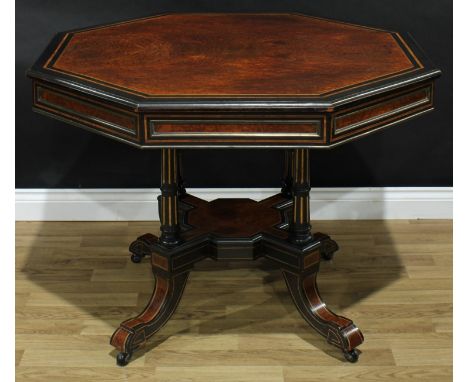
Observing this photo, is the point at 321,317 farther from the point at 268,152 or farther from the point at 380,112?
the point at 268,152

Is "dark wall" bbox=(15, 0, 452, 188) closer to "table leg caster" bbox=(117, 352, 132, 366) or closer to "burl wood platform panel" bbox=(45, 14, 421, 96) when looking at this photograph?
"burl wood platform panel" bbox=(45, 14, 421, 96)

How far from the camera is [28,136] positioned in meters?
4.55

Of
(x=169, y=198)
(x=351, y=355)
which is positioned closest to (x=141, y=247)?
(x=169, y=198)

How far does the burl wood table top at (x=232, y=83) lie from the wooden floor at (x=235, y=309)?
893mm

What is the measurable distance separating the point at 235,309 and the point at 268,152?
93 centimetres

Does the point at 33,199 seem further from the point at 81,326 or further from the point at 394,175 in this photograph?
the point at 394,175

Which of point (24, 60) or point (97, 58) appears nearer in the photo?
point (97, 58)

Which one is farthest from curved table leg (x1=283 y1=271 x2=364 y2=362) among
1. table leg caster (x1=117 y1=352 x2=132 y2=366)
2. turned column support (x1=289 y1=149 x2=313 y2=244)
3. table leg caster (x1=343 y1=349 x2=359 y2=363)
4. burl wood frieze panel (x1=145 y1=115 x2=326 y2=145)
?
burl wood frieze panel (x1=145 y1=115 x2=326 y2=145)

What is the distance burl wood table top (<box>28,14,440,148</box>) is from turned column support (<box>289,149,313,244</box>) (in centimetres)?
33

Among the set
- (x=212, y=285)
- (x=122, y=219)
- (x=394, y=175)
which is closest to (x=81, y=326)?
(x=212, y=285)

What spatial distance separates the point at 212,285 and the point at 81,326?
23.1 inches

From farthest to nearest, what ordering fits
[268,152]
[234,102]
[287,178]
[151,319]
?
[268,152]
[287,178]
[151,319]
[234,102]

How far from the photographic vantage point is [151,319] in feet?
Answer: 11.9

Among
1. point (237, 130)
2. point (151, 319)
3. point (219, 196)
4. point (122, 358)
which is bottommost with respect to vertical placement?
point (122, 358)
